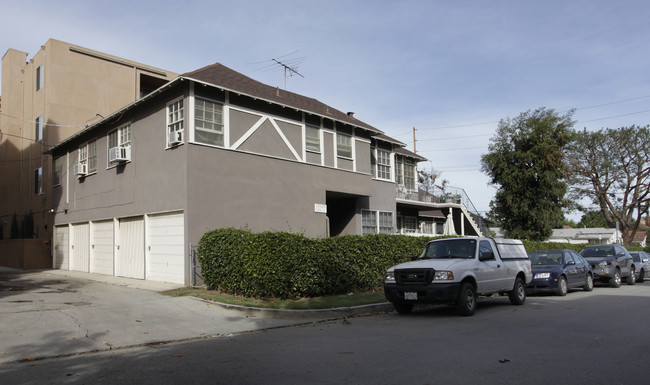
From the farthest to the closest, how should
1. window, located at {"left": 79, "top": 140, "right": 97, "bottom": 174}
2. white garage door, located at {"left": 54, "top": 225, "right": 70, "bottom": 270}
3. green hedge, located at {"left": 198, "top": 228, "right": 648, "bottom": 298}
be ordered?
white garage door, located at {"left": 54, "top": 225, "right": 70, "bottom": 270} → window, located at {"left": 79, "top": 140, "right": 97, "bottom": 174} → green hedge, located at {"left": 198, "top": 228, "right": 648, "bottom": 298}

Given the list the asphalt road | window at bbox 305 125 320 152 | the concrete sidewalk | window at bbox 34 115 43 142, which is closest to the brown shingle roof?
window at bbox 305 125 320 152

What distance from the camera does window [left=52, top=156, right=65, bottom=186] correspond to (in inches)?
972

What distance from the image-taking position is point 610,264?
63.2ft

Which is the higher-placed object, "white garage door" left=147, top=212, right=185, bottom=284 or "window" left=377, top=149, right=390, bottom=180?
"window" left=377, top=149, right=390, bottom=180

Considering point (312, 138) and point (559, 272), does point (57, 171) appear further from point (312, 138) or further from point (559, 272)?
point (559, 272)

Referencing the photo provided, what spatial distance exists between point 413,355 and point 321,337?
2293 millimetres

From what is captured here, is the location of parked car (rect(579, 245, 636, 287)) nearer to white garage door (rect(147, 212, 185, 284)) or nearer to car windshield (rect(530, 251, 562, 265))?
car windshield (rect(530, 251, 562, 265))

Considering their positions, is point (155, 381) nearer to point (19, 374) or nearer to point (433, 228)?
point (19, 374)

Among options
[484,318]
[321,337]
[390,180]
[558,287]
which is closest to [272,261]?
[321,337]

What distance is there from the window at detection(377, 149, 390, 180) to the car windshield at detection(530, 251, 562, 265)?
939cm

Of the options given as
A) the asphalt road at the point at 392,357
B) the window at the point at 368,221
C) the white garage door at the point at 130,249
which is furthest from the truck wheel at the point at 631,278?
the white garage door at the point at 130,249

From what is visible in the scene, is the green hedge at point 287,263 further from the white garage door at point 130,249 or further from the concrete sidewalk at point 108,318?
the white garage door at point 130,249

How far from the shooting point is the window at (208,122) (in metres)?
16.1

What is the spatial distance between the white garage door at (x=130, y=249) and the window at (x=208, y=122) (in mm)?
4264
